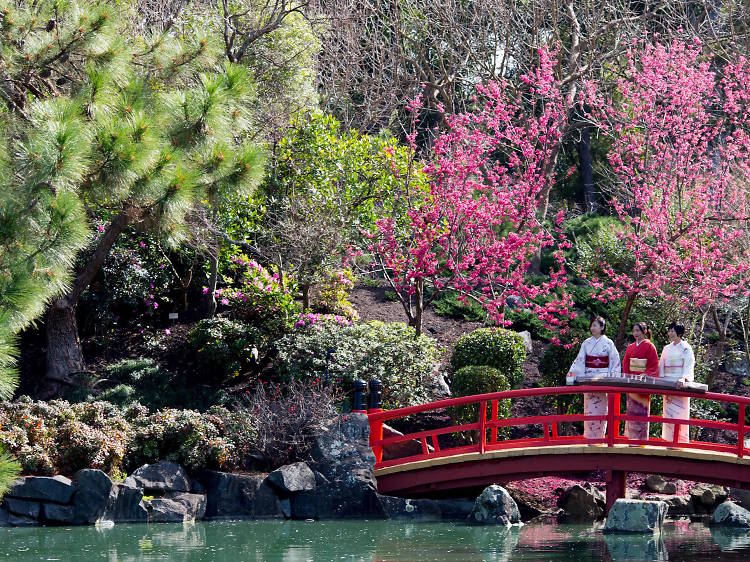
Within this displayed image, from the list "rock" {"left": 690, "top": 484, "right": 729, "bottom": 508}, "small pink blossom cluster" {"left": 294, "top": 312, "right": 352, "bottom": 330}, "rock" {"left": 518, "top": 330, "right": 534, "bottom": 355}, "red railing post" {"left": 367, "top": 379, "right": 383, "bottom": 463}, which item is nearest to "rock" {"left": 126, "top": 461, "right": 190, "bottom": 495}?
"red railing post" {"left": 367, "top": 379, "right": 383, "bottom": 463}

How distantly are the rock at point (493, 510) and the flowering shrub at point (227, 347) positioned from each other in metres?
4.99

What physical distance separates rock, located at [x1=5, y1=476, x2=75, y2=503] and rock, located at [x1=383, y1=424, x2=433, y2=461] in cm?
397

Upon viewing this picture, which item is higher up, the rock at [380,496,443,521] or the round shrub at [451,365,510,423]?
the round shrub at [451,365,510,423]

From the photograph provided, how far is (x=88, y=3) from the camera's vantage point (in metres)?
12.1

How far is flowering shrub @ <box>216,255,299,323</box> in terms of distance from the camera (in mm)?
16672

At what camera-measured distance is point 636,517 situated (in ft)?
37.4

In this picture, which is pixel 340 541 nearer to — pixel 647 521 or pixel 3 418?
pixel 647 521

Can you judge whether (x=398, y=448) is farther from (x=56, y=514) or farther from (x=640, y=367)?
(x=56, y=514)

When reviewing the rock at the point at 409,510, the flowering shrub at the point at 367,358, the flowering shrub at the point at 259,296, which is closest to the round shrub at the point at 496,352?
the flowering shrub at the point at 367,358

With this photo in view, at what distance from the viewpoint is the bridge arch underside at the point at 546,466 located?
11.6m

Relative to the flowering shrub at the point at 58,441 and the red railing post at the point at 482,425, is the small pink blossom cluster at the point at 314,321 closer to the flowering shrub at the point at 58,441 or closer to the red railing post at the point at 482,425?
the flowering shrub at the point at 58,441

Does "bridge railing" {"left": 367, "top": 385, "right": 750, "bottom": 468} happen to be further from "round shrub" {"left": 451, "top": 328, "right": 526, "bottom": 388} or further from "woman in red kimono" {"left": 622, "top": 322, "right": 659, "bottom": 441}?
"round shrub" {"left": 451, "top": 328, "right": 526, "bottom": 388}

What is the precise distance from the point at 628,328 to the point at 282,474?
27.1ft

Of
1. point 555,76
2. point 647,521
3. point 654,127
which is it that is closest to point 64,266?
point 647,521
